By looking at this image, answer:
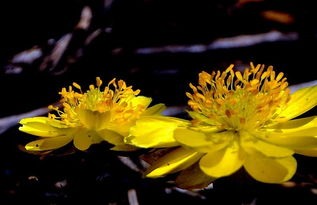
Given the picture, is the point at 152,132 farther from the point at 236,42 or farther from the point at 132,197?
the point at 236,42

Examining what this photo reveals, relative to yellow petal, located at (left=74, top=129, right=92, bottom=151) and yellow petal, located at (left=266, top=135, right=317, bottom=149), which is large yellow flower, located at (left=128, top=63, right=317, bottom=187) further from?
yellow petal, located at (left=74, top=129, right=92, bottom=151)

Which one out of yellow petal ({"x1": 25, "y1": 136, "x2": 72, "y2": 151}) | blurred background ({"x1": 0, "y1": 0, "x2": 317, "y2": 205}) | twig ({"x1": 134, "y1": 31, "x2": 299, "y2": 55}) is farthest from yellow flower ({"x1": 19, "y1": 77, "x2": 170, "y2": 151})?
twig ({"x1": 134, "y1": 31, "x2": 299, "y2": 55})

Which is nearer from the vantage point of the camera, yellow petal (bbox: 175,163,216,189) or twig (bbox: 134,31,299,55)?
yellow petal (bbox: 175,163,216,189)

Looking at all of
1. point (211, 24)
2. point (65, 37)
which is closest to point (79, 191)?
point (65, 37)

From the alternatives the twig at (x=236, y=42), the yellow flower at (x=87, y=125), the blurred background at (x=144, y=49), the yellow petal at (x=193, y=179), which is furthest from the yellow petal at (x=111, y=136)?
the twig at (x=236, y=42)

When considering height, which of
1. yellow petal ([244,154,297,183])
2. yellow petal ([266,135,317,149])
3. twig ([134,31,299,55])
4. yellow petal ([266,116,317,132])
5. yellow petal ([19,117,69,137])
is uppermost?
twig ([134,31,299,55])

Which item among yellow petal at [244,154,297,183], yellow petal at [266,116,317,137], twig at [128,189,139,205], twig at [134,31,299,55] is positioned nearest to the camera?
yellow petal at [244,154,297,183]

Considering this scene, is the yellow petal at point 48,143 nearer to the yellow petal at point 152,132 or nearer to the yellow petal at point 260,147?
the yellow petal at point 152,132
